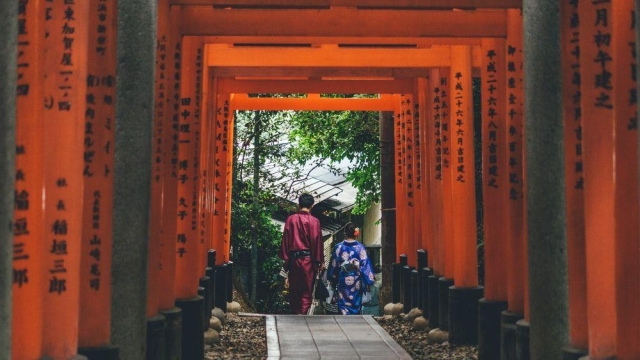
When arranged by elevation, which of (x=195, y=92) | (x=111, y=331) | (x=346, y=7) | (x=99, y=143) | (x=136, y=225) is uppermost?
(x=346, y=7)

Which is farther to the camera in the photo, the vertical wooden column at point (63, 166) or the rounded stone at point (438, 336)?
the rounded stone at point (438, 336)

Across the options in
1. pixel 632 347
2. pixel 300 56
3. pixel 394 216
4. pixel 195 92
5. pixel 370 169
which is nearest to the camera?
pixel 632 347

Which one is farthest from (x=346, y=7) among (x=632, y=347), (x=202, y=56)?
(x=632, y=347)

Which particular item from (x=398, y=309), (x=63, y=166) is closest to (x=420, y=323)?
(x=398, y=309)

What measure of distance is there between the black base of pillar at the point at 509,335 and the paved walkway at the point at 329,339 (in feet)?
8.17

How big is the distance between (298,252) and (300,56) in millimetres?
4098

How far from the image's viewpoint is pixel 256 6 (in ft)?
27.8

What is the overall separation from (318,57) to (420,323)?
4.12m

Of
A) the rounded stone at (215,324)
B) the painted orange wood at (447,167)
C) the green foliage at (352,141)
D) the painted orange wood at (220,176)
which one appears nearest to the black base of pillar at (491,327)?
the painted orange wood at (447,167)

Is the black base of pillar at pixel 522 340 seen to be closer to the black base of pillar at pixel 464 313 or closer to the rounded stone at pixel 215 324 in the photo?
the black base of pillar at pixel 464 313

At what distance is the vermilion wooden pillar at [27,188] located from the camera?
14.7 ft

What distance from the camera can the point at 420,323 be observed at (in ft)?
42.0

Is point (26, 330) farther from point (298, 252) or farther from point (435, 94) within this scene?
point (298, 252)

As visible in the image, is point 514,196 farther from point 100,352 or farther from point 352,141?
point 352,141
